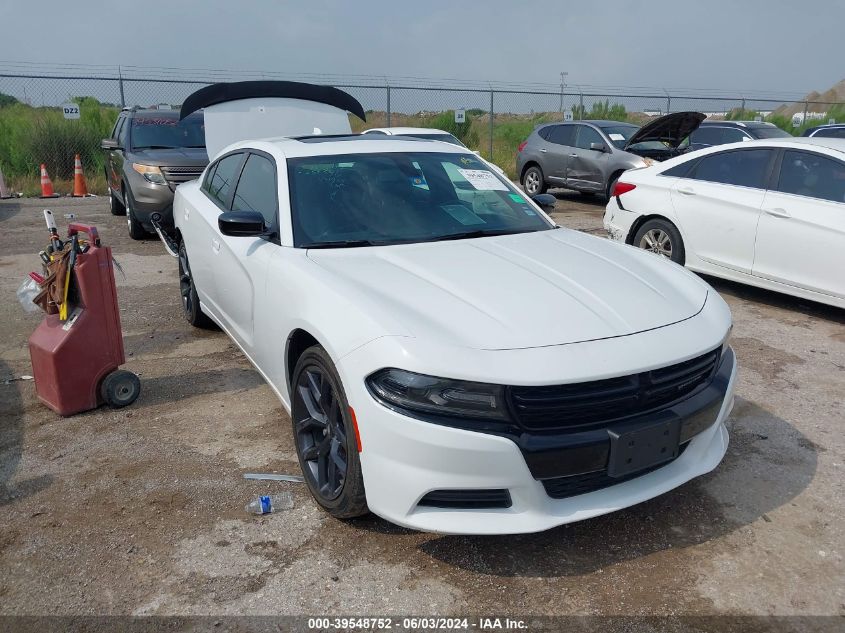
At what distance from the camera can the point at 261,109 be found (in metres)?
7.07

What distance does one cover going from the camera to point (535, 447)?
98.8 inches

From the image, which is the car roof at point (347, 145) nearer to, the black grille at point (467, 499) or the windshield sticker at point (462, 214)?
the windshield sticker at point (462, 214)

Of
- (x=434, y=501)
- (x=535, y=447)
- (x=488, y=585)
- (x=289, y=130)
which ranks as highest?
(x=289, y=130)

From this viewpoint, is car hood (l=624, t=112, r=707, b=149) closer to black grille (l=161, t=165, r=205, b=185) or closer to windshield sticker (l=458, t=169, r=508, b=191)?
black grille (l=161, t=165, r=205, b=185)

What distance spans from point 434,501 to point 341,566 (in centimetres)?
54

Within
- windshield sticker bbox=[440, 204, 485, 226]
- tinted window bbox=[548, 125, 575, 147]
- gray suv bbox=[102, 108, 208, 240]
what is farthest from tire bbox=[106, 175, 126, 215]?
windshield sticker bbox=[440, 204, 485, 226]

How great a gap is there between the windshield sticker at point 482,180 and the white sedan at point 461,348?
159mm

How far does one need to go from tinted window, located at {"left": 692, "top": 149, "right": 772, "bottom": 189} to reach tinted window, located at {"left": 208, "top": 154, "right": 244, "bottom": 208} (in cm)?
460

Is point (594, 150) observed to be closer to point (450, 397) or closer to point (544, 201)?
point (544, 201)

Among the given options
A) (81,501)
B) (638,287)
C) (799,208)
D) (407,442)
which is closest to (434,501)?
(407,442)

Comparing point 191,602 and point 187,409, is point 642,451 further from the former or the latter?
point 187,409

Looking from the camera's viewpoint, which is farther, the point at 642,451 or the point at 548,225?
the point at 548,225

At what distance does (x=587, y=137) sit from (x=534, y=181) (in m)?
1.55

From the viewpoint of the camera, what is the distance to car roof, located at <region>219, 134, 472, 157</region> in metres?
4.16
